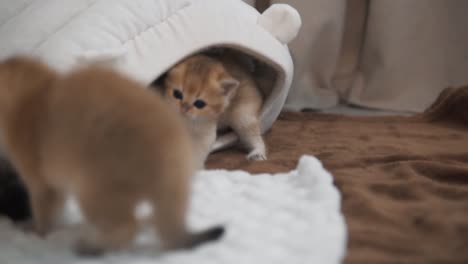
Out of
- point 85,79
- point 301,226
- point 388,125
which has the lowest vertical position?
point 388,125

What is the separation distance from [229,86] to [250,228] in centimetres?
59

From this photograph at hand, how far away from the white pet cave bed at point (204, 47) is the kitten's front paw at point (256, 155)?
0.15 metres

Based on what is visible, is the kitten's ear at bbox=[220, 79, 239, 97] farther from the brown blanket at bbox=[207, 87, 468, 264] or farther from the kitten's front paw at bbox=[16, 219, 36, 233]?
the kitten's front paw at bbox=[16, 219, 36, 233]

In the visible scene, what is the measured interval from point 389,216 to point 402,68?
4.11ft

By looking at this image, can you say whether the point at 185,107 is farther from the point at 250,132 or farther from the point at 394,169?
the point at 394,169

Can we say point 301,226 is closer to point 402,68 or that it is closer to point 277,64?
point 277,64

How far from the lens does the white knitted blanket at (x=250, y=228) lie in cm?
84

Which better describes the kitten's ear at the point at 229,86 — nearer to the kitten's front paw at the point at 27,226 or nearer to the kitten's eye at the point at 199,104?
the kitten's eye at the point at 199,104

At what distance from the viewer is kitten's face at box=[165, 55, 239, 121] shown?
140 cm

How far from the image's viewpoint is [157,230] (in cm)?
80

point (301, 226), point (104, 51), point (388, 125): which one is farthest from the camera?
point (388, 125)

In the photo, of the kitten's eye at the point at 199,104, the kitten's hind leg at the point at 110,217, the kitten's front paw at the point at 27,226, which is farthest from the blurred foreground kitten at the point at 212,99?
the kitten's hind leg at the point at 110,217

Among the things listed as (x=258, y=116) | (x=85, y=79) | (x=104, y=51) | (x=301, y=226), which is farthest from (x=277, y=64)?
(x=85, y=79)

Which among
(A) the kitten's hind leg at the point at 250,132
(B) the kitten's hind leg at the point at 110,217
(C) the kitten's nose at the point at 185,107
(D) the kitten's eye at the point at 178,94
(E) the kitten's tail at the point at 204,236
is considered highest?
(B) the kitten's hind leg at the point at 110,217
